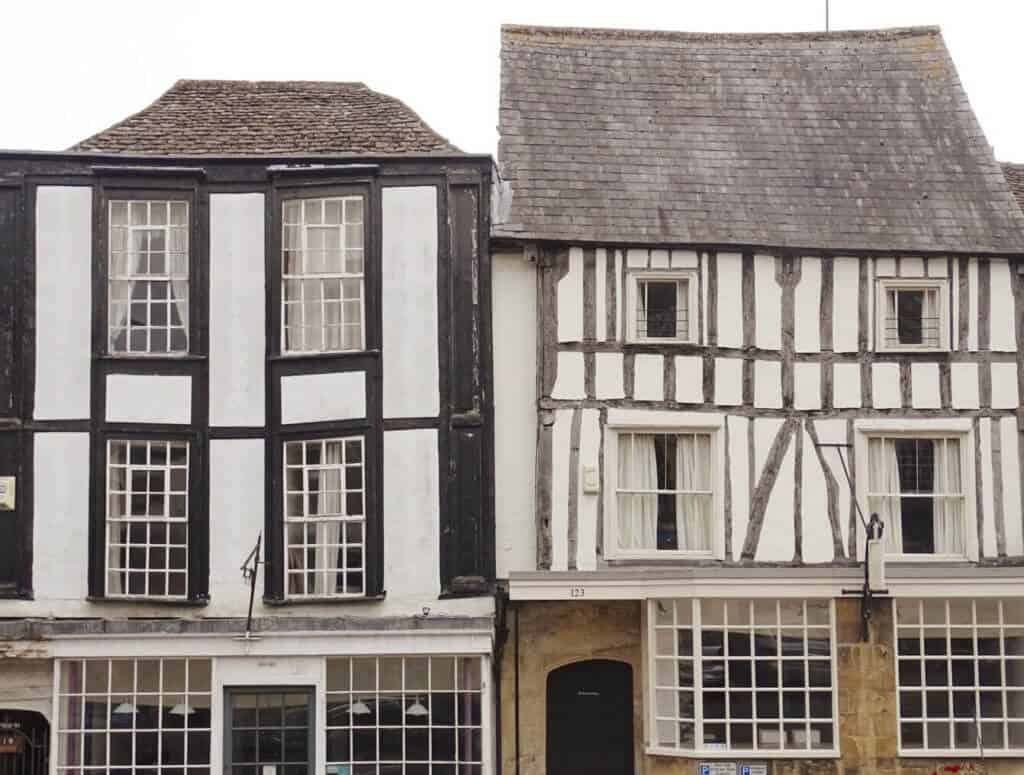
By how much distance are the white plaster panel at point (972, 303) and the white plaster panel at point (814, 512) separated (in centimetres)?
236

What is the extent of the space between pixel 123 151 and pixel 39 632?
A: 225 inches

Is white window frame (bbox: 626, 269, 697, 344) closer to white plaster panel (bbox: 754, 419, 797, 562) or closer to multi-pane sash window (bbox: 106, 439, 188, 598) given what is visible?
white plaster panel (bbox: 754, 419, 797, 562)

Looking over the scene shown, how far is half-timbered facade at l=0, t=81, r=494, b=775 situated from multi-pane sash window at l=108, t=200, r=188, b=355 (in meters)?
0.03

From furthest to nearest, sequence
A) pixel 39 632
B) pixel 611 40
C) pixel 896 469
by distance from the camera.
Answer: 1. pixel 611 40
2. pixel 896 469
3. pixel 39 632

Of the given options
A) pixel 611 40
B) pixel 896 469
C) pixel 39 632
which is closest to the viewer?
pixel 39 632

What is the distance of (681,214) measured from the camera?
21703 millimetres

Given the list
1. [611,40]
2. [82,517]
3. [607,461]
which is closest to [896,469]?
[607,461]

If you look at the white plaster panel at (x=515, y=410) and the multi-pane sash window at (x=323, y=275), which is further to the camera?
the multi-pane sash window at (x=323, y=275)

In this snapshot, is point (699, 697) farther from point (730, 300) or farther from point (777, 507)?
point (730, 300)

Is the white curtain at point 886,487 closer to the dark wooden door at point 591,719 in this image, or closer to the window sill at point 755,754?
the window sill at point 755,754

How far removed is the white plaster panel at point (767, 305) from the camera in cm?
2133

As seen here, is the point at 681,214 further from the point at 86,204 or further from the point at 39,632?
the point at 39,632

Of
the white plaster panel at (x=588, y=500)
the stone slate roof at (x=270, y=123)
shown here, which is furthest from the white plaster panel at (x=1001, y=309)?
the stone slate roof at (x=270, y=123)

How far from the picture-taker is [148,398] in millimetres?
20719
